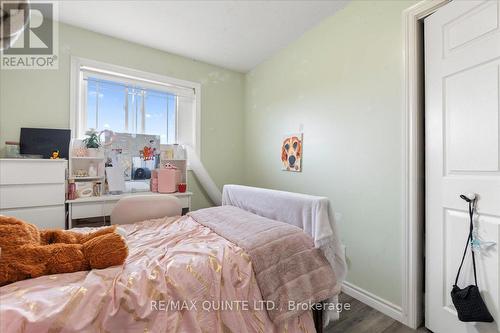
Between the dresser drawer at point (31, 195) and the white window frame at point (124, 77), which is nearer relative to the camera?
the dresser drawer at point (31, 195)

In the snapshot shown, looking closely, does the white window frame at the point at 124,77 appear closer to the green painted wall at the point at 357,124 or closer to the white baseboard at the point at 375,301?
the green painted wall at the point at 357,124

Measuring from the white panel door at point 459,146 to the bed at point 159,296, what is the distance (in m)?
0.75

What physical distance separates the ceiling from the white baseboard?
2.52 m

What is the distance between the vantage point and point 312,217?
1354mm

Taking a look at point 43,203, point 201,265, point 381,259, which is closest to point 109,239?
point 201,265

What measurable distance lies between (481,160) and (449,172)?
7.0 inches

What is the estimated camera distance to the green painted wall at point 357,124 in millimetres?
1739

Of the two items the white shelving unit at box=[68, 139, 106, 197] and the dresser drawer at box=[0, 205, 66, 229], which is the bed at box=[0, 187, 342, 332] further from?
the white shelving unit at box=[68, 139, 106, 197]

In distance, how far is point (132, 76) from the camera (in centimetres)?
267

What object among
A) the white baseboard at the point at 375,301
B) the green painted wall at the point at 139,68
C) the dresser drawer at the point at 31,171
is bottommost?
the white baseboard at the point at 375,301

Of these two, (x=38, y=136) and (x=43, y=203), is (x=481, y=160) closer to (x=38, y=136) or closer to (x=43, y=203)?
(x=43, y=203)

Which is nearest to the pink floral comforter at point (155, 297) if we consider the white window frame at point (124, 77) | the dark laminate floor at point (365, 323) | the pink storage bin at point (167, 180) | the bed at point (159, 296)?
the bed at point (159, 296)

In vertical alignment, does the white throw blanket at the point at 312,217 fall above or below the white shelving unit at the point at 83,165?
below

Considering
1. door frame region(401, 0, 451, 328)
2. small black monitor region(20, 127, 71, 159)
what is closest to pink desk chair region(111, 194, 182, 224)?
small black monitor region(20, 127, 71, 159)
